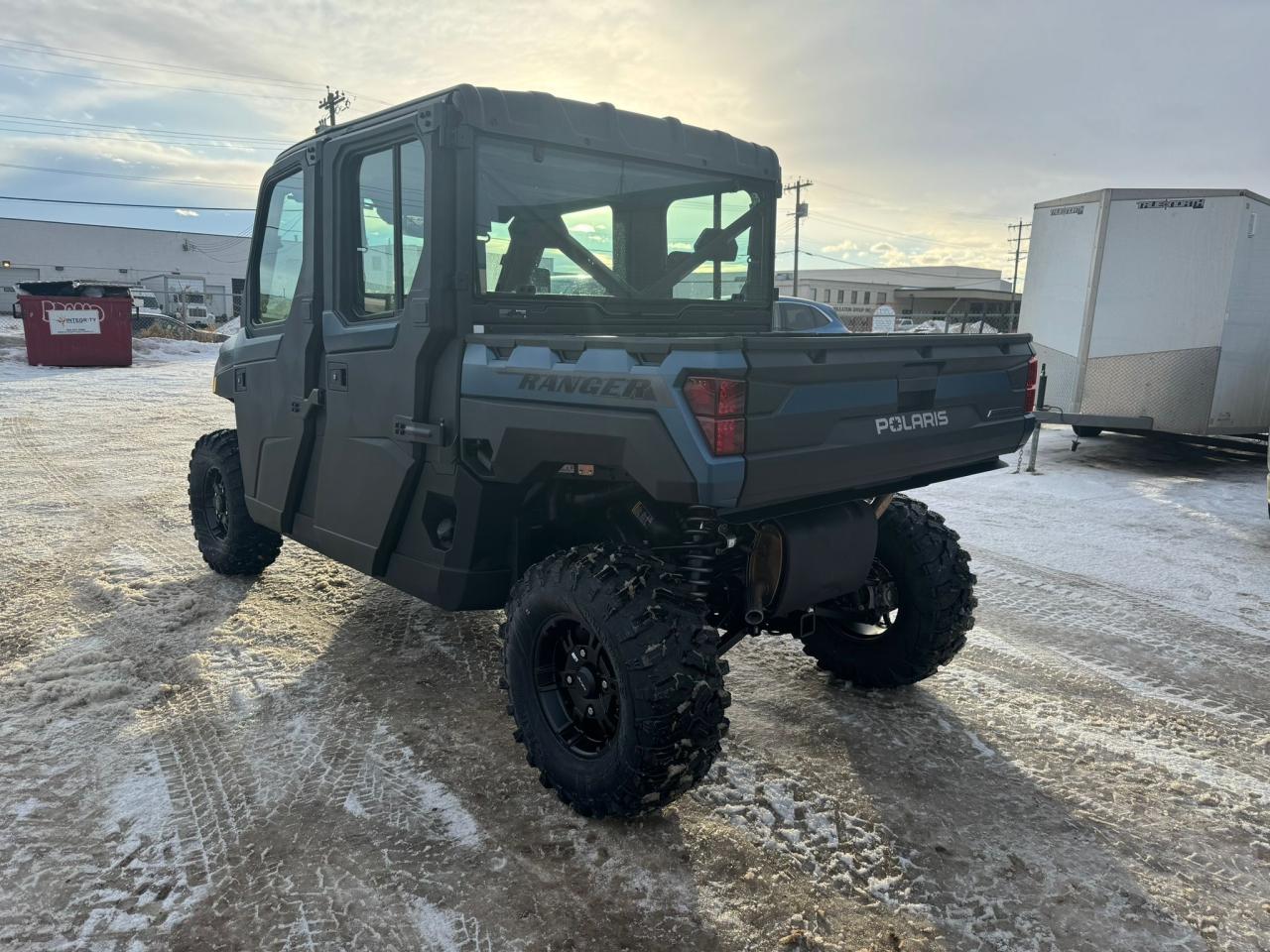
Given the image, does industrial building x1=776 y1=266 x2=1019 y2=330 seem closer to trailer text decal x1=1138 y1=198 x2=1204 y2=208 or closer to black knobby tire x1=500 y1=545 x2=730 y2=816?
trailer text decal x1=1138 y1=198 x2=1204 y2=208

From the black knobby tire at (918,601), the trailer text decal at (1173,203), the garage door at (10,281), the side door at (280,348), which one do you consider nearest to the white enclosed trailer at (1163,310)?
the trailer text decal at (1173,203)

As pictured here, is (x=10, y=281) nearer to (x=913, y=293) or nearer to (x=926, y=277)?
(x=913, y=293)

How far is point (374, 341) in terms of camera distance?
3.54 m

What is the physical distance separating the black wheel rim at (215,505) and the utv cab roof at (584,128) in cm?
226

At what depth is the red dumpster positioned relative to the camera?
1823 cm

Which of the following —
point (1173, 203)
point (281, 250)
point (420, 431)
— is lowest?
point (420, 431)

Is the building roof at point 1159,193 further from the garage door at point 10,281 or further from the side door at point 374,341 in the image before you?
the garage door at point 10,281

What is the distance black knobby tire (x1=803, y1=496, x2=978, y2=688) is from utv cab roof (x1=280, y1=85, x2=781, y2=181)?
1.78 meters

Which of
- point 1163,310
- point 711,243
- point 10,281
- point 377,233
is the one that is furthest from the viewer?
point 10,281

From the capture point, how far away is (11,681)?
383 centimetres

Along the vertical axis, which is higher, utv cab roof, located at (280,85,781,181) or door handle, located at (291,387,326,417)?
utv cab roof, located at (280,85,781,181)

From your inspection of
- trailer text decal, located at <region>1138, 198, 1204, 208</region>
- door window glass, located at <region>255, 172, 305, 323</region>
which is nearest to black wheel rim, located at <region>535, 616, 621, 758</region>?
door window glass, located at <region>255, 172, 305, 323</region>

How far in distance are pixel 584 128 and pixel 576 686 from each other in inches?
87.4

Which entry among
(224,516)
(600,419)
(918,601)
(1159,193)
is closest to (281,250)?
(224,516)
